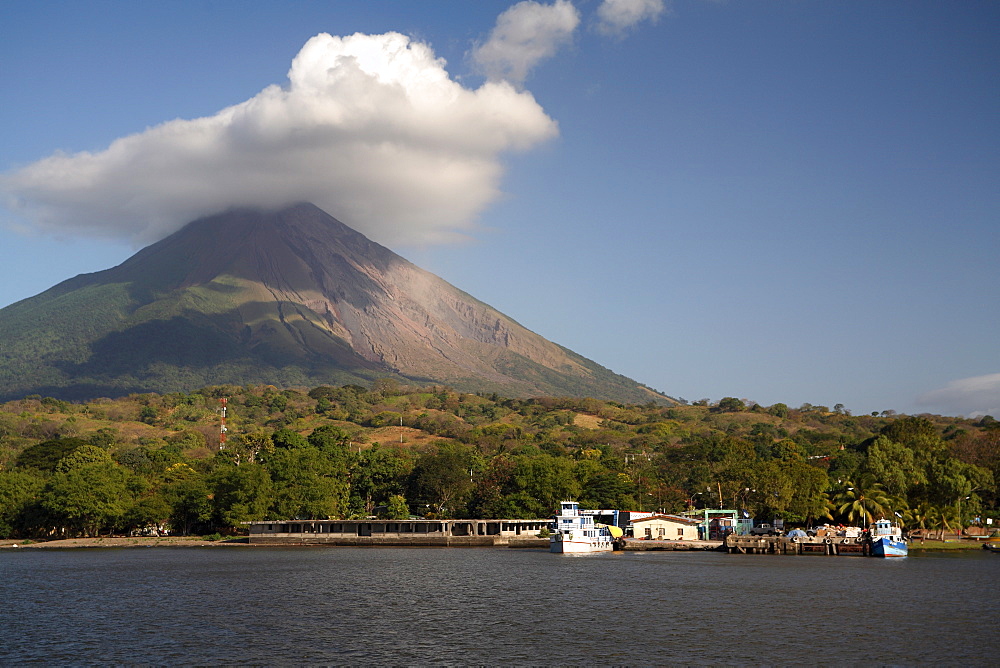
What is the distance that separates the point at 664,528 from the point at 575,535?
54.9 feet

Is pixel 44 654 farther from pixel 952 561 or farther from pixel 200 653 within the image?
pixel 952 561

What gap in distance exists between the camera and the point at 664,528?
11438 centimetres

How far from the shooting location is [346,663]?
122 ft

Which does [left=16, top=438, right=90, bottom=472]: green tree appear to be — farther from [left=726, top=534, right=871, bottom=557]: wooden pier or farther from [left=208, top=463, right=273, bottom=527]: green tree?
[left=726, top=534, right=871, bottom=557]: wooden pier

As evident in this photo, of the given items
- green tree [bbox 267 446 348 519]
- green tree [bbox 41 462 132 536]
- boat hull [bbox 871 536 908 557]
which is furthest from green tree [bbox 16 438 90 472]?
boat hull [bbox 871 536 908 557]

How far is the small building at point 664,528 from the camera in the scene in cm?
11406

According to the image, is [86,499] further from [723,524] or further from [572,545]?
[723,524]

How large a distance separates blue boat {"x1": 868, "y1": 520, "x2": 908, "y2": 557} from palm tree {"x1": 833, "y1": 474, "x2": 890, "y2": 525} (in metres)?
12.6

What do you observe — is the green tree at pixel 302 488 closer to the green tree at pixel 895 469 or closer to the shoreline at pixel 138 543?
the shoreline at pixel 138 543

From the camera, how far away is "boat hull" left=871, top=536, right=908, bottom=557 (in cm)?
9100

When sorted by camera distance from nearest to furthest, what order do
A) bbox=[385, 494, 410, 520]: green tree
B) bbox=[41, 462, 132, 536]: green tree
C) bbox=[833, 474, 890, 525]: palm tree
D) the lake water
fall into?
the lake water
bbox=[833, 474, 890, 525]: palm tree
bbox=[41, 462, 132, 536]: green tree
bbox=[385, 494, 410, 520]: green tree

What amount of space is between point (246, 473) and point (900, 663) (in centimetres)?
9651

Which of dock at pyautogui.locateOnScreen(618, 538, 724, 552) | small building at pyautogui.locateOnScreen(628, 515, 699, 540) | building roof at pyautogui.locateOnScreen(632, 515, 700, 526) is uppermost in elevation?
building roof at pyautogui.locateOnScreen(632, 515, 700, 526)

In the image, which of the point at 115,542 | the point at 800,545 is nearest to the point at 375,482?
the point at 115,542
